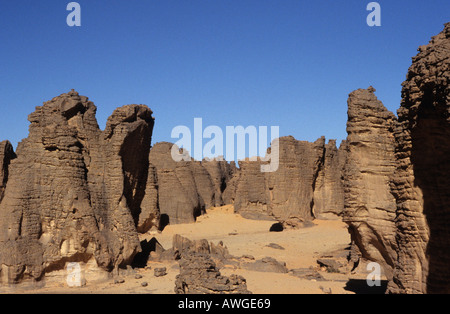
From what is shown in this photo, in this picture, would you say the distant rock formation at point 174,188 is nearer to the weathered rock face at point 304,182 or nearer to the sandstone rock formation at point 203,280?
the weathered rock face at point 304,182

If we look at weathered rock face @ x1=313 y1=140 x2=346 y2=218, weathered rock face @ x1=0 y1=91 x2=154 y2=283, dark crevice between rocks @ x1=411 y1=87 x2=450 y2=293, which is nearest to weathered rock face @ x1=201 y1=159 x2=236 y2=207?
weathered rock face @ x1=313 y1=140 x2=346 y2=218

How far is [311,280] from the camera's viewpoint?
13.7 meters

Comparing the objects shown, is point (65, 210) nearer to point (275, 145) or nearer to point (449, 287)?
point (449, 287)

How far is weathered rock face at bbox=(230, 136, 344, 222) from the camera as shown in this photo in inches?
1043

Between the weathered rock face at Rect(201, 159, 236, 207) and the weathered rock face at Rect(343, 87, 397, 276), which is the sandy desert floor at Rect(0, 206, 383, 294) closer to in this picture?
the weathered rock face at Rect(343, 87, 397, 276)

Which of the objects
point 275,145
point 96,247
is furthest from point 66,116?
point 275,145

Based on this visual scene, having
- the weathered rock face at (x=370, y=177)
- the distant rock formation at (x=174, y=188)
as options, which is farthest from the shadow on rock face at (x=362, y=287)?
the distant rock formation at (x=174, y=188)

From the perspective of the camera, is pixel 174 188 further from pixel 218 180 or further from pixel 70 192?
pixel 70 192

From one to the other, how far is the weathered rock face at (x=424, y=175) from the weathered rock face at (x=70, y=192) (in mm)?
9361

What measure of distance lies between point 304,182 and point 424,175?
65.7 feet

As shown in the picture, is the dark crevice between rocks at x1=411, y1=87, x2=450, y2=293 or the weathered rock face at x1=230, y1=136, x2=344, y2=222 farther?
the weathered rock face at x1=230, y1=136, x2=344, y2=222

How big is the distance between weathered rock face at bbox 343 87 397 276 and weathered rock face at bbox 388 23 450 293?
3.73m

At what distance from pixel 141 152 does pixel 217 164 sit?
91.2ft

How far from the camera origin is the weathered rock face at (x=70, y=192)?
12742 mm
